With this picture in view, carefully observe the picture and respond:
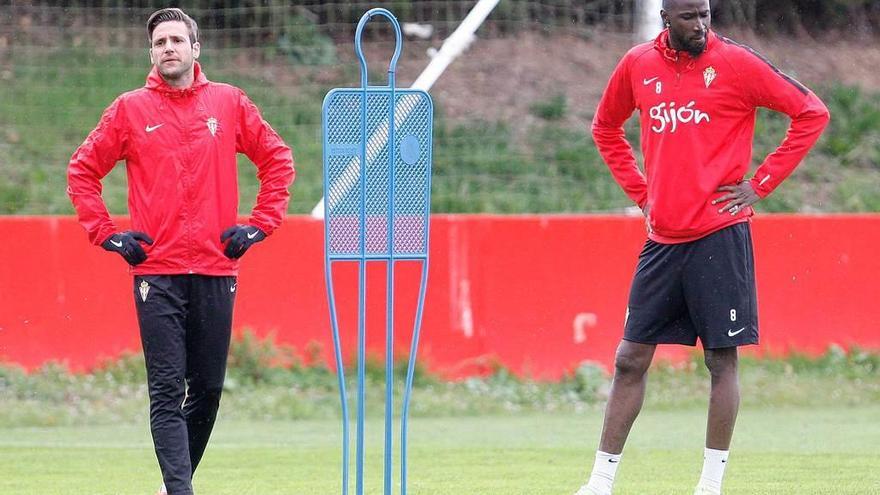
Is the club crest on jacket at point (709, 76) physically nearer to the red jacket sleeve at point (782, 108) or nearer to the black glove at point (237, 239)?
the red jacket sleeve at point (782, 108)

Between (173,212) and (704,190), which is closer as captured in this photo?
(173,212)

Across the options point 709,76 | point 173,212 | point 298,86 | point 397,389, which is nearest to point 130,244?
point 173,212

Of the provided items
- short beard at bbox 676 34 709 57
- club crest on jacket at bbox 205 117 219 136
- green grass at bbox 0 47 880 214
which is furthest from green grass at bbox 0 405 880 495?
green grass at bbox 0 47 880 214

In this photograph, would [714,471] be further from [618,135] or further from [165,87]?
[165,87]

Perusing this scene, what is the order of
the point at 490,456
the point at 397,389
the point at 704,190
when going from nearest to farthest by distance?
1. the point at 704,190
2. the point at 490,456
3. the point at 397,389

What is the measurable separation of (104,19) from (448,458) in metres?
7.72

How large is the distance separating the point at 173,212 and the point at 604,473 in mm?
2209

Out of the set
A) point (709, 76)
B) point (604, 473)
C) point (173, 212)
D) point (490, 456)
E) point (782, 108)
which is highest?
point (709, 76)

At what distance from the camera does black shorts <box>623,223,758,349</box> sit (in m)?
6.66

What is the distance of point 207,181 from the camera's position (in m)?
6.50

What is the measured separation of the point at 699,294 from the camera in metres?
6.70

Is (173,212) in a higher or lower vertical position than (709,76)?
lower

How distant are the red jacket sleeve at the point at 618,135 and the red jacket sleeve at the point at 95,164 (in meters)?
2.20

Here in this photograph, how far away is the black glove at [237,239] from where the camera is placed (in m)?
6.48
